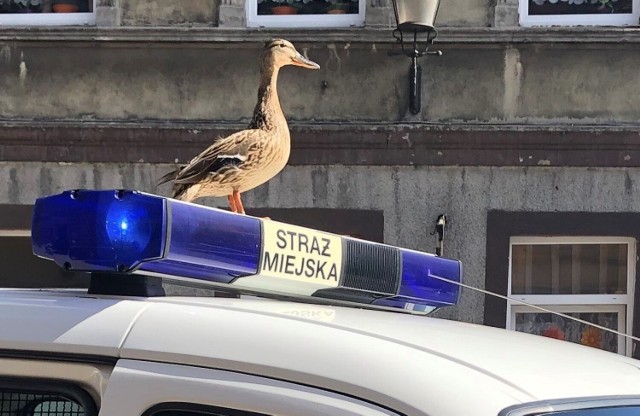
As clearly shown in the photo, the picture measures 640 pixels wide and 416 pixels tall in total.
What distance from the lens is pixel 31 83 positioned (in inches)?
354

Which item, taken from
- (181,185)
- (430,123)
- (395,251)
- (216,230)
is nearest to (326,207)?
(430,123)

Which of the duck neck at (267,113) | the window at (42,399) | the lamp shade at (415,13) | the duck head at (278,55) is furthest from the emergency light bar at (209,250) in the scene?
the lamp shade at (415,13)

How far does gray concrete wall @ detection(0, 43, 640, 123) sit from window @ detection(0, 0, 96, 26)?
0.97 feet

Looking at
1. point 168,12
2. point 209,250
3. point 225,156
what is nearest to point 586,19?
point 168,12

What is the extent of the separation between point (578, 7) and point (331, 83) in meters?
2.26

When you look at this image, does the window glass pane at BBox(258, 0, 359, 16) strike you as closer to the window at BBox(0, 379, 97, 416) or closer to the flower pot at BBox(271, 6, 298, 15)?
the flower pot at BBox(271, 6, 298, 15)

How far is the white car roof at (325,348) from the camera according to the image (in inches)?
68.9

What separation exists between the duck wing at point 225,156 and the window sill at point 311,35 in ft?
15.2

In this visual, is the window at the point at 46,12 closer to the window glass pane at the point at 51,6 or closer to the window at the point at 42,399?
the window glass pane at the point at 51,6

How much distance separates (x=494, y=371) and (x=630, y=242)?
7.28m

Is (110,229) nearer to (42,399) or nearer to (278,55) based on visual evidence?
(42,399)

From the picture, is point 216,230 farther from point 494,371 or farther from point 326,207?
point 326,207

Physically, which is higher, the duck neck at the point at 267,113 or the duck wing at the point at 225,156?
the duck neck at the point at 267,113

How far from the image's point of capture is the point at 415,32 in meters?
8.47
